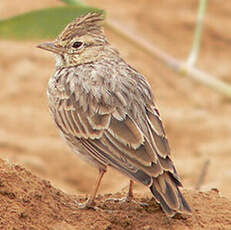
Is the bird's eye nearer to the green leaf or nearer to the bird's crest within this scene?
the bird's crest

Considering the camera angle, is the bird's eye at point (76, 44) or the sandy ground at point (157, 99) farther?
the sandy ground at point (157, 99)

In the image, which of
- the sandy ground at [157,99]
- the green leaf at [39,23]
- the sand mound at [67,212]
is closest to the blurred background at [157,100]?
the sandy ground at [157,99]

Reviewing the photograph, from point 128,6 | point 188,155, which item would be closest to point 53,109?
point 188,155

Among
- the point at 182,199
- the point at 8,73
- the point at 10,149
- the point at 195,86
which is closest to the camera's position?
the point at 182,199

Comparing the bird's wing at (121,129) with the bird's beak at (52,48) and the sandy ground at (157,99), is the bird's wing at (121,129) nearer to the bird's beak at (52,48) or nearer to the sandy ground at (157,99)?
the bird's beak at (52,48)

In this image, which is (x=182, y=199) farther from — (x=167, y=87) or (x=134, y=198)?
(x=167, y=87)
